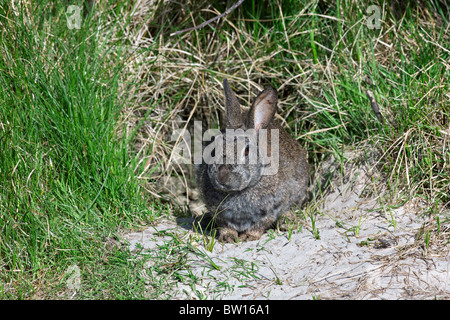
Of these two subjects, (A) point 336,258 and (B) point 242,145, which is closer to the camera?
(A) point 336,258

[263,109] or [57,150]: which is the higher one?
[263,109]

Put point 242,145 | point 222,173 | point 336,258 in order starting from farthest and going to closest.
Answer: point 242,145
point 222,173
point 336,258

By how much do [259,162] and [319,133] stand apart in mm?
1157

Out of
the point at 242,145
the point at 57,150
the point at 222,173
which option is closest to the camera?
the point at 222,173

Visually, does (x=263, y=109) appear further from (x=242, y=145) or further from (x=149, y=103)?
(x=149, y=103)

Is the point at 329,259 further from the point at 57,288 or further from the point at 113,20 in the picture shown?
the point at 113,20

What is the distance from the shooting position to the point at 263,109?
16.1 feet

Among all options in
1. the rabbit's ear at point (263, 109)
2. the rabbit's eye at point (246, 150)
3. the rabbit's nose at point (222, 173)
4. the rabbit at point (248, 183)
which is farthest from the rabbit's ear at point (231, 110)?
the rabbit's nose at point (222, 173)

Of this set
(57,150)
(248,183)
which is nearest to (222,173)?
(248,183)

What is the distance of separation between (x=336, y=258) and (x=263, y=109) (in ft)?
4.92

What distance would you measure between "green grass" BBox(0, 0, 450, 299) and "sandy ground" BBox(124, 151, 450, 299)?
220 mm

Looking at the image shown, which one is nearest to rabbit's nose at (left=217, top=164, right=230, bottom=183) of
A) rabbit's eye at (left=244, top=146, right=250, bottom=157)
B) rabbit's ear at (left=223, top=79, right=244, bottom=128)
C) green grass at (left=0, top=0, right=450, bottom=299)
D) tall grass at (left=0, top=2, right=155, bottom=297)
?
rabbit's eye at (left=244, top=146, right=250, bottom=157)

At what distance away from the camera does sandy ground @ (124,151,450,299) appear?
146 inches

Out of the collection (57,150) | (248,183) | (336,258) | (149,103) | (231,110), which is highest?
(149,103)
